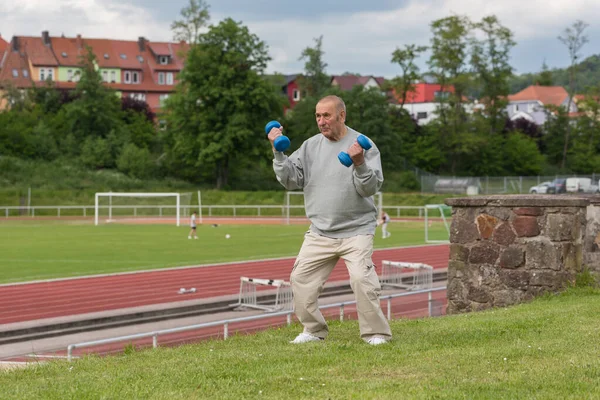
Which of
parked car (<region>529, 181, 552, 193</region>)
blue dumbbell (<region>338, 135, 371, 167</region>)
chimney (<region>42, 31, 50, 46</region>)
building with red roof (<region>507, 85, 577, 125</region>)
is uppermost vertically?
chimney (<region>42, 31, 50, 46</region>)

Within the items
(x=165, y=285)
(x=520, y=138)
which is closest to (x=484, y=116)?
(x=520, y=138)

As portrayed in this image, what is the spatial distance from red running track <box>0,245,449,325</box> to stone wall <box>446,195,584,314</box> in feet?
24.8

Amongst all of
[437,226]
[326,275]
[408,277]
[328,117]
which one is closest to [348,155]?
[328,117]

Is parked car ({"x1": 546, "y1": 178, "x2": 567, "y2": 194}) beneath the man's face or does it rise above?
beneath

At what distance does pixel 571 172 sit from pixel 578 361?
3157 inches

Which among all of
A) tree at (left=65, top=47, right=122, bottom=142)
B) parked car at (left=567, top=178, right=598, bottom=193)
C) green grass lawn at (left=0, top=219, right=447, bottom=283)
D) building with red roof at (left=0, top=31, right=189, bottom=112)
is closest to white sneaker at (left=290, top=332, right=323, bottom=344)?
green grass lawn at (left=0, top=219, right=447, bottom=283)

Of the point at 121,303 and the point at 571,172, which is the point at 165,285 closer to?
the point at 121,303

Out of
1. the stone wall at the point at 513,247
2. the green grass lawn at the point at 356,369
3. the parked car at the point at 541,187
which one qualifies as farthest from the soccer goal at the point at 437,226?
the green grass lawn at the point at 356,369

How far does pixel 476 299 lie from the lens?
11117 millimetres

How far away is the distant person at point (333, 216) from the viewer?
708 cm

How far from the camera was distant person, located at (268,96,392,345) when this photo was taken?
23.2 ft

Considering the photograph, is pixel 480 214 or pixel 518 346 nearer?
pixel 518 346

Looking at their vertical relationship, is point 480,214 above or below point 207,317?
above

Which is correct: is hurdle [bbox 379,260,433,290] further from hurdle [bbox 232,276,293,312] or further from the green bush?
the green bush
